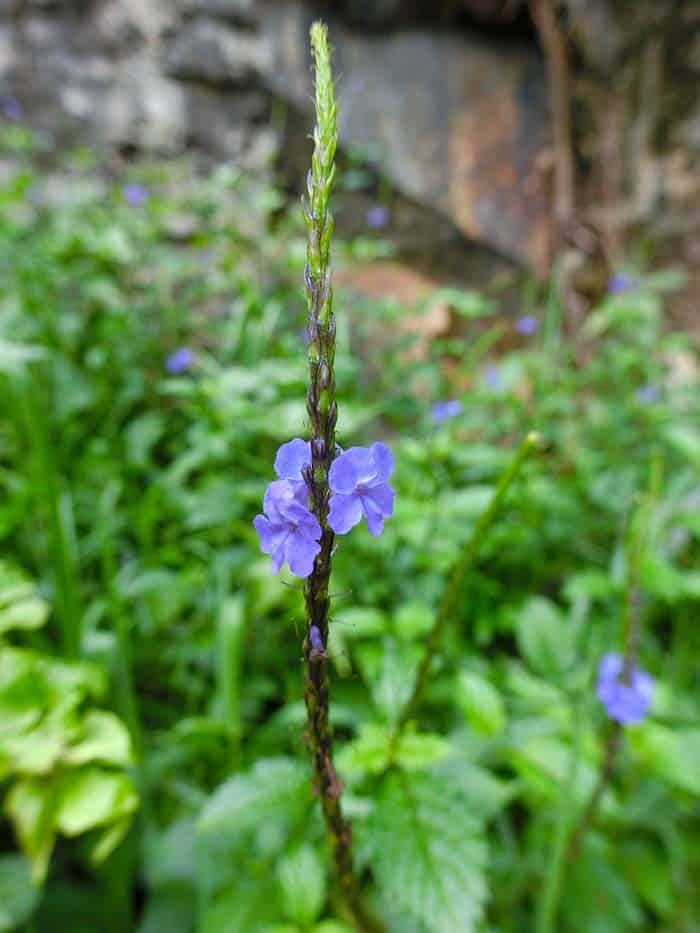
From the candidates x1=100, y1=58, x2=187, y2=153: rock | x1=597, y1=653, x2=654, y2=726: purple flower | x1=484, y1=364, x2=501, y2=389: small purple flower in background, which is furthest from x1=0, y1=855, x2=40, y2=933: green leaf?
x1=100, y1=58, x2=187, y2=153: rock

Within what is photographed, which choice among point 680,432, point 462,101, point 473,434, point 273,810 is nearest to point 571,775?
point 273,810

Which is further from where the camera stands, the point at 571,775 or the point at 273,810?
the point at 571,775

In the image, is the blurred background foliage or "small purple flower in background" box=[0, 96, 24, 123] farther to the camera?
"small purple flower in background" box=[0, 96, 24, 123]

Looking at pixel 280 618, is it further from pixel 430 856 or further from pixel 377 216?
pixel 377 216

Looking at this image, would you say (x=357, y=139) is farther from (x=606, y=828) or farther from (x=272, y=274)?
(x=606, y=828)

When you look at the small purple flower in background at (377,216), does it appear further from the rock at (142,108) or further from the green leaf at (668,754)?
the green leaf at (668,754)

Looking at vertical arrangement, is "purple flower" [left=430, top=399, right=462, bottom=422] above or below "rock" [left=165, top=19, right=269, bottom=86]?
below

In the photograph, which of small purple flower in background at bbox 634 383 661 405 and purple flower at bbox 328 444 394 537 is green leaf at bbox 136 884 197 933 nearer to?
purple flower at bbox 328 444 394 537

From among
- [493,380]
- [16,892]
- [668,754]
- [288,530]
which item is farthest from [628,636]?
[493,380]
